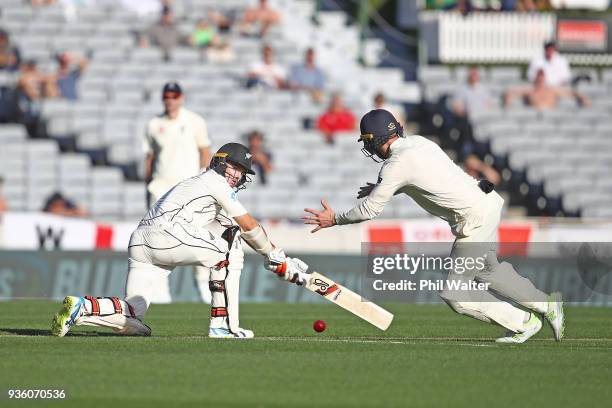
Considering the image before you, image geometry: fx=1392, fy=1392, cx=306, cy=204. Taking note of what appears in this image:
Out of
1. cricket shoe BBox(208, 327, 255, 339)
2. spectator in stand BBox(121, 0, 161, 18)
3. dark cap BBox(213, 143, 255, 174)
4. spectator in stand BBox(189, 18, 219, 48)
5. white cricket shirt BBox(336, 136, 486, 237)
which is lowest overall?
cricket shoe BBox(208, 327, 255, 339)

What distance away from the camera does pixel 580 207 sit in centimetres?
2578

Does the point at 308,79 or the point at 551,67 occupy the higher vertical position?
the point at 551,67

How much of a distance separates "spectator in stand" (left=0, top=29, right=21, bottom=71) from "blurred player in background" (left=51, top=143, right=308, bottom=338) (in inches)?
531

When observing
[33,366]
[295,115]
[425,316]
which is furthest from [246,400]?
[295,115]

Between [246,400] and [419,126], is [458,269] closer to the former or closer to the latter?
[246,400]

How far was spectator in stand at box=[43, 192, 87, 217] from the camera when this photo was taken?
22109 millimetres

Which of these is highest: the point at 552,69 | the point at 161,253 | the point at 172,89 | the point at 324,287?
the point at 552,69

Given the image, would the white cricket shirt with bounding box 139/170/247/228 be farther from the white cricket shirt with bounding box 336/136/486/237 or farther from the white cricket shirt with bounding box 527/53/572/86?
the white cricket shirt with bounding box 527/53/572/86

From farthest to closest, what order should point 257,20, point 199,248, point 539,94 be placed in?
point 539,94 < point 257,20 < point 199,248

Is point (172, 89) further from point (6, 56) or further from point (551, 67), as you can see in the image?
point (551, 67)

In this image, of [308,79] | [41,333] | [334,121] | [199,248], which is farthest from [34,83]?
[199,248]

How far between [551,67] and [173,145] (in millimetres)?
12969

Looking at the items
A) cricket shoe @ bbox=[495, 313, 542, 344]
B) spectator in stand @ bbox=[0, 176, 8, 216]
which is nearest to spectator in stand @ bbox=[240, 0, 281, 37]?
spectator in stand @ bbox=[0, 176, 8, 216]

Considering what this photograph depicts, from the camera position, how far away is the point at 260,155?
79.7 feet
